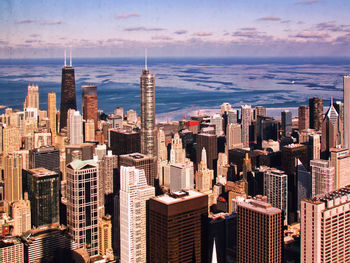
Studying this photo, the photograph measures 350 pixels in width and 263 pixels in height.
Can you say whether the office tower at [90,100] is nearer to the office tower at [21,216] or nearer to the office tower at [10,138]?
the office tower at [10,138]

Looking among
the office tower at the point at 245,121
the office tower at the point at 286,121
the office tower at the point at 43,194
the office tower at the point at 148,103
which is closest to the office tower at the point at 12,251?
the office tower at the point at 43,194

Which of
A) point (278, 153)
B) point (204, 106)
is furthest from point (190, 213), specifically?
point (204, 106)

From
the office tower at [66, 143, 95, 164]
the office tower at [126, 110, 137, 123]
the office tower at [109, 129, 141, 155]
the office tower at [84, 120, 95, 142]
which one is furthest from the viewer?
the office tower at [126, 110, 137, 123]

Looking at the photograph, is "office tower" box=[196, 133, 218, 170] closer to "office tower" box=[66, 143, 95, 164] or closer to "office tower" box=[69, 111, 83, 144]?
"office tower" box=[66, 143, 95, 164]

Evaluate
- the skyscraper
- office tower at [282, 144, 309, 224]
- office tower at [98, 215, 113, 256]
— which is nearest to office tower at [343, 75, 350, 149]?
the skyscraper

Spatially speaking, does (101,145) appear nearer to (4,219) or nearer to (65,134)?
(65,134)

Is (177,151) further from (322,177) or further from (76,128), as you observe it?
(322,177)
